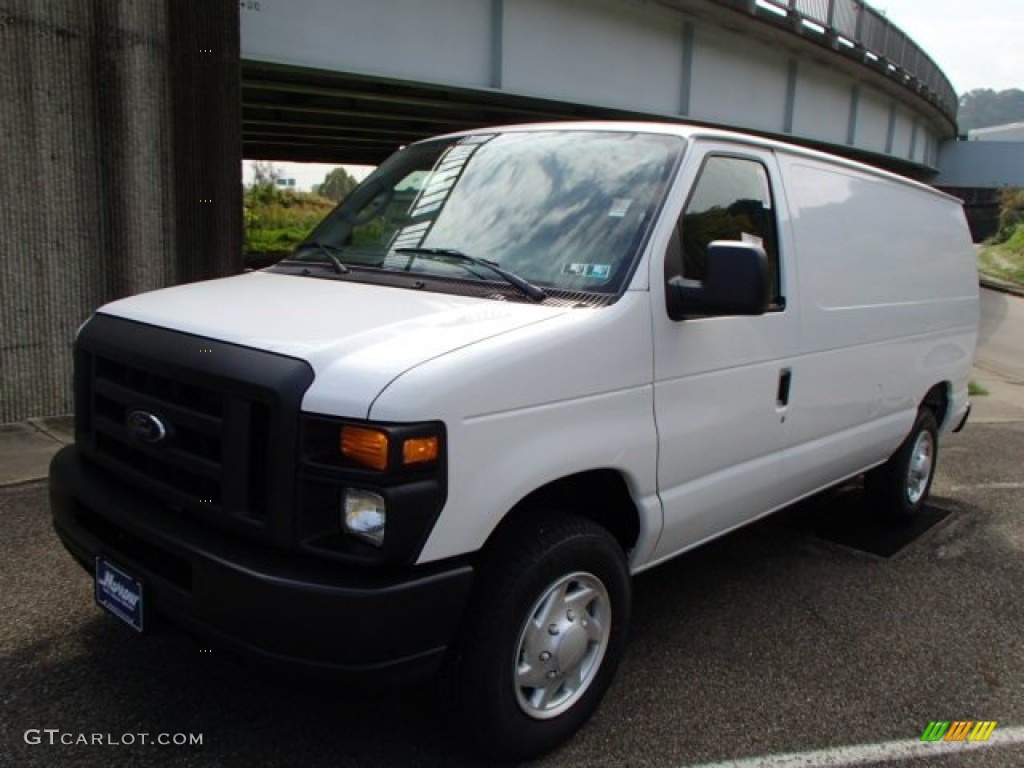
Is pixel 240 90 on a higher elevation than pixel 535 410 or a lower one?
higher

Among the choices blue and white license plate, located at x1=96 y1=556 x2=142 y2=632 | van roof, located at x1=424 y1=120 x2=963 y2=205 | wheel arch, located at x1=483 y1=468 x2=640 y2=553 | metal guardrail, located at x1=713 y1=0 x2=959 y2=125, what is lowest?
blue and white license plate, located at x1=96 y1=556 x2=142 y2=632

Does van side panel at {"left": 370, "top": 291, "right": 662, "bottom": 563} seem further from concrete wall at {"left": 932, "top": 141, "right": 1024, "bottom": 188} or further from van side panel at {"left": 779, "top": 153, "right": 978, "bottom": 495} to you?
concrete wall at {"left": 932, "top": 141, "right": 1024, "bottom": 188}

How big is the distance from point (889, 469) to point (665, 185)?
2983 mm

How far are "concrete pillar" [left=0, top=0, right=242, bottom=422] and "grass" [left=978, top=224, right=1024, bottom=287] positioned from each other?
29.2m

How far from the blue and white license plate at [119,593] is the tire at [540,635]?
100 cm

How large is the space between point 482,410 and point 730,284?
1.08 meters

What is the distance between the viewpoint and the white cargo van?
233 centimetres

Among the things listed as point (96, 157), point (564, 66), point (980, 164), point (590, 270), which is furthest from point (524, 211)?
point (980, 164)

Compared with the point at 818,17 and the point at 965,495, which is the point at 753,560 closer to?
the point at 965,495

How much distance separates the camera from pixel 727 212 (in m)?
3.54

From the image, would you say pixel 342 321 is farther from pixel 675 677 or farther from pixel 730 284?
pixel 675 677

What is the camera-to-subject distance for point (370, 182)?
4.12m

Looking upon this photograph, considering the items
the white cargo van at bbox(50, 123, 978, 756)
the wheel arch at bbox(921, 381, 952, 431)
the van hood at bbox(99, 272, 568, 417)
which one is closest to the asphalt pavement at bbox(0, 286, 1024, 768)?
the white cargo van at bbox(50, 123, 978, 756)

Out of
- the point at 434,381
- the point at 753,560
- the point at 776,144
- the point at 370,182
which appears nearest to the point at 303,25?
the point at 370,182
